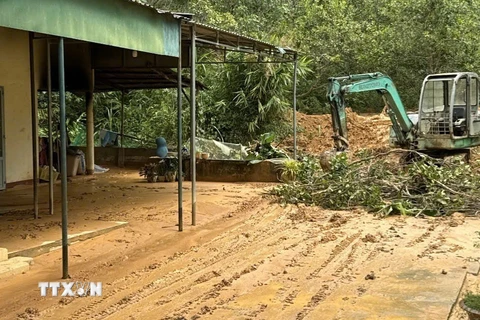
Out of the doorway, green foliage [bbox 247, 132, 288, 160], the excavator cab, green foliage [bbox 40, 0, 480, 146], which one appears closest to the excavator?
the excavator cab

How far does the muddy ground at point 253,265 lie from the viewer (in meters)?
5.14

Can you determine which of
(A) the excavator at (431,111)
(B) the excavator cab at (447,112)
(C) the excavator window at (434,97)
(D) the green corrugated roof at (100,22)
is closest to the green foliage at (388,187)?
(A) the excavator at (431,111)

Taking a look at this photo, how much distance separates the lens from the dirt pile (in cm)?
2056

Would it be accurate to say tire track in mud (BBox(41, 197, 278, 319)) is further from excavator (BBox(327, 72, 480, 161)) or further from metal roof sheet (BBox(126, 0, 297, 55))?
excavator (BBox(327, 72, 480, 161))

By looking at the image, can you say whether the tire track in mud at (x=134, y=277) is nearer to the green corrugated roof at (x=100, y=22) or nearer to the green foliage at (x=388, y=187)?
the green corrugated roof at (x=100, y=22)

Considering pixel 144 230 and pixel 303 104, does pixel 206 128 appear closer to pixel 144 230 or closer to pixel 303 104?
pixel 303 104

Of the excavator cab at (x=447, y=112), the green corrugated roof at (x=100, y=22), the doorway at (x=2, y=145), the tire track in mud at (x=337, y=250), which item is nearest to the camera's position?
the green corrugated roof at (x=100, y=22)

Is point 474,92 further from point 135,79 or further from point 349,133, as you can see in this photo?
point 135,79

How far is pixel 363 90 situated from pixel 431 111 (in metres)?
2.11

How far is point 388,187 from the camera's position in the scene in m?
11.0

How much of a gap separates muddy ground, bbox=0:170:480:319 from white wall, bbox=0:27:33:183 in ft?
6.80

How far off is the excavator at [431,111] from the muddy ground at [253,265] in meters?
3.70

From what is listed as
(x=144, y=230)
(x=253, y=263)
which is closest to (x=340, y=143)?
(x=144, y=230)

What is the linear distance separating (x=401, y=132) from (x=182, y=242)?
8.36 metres
